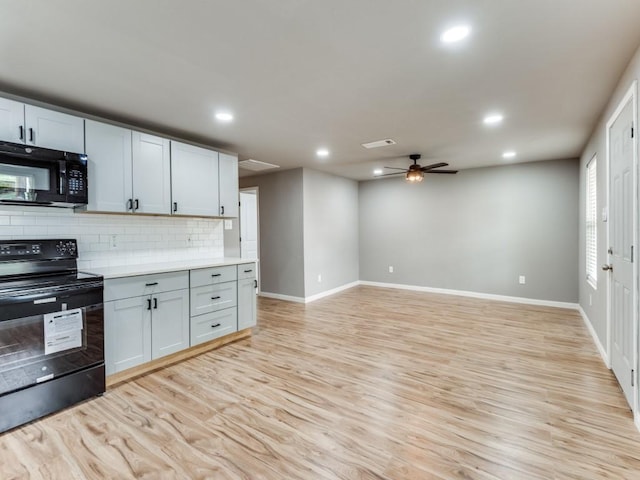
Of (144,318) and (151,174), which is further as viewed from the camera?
(151,174)

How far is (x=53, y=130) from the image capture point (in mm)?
2586

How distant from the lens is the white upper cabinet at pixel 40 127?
236cm

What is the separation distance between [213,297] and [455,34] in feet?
10.2

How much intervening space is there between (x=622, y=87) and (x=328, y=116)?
2.32 m

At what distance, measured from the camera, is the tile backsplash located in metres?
→ 2.67

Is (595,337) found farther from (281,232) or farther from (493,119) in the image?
(281,232)

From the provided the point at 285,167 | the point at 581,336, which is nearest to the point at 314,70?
the point at 285,167

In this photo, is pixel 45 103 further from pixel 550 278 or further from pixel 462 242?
pixel 550 278

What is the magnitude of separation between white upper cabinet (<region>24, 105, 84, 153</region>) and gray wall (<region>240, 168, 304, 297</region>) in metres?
3.41

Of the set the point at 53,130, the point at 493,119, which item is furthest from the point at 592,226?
the point at 53,130

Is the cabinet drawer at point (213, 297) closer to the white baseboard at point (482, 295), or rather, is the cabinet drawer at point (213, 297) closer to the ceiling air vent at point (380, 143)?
the ceiling air vent at point (380, 143)

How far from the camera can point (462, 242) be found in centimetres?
611

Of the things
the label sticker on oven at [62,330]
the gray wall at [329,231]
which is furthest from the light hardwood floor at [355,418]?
the gray wall at [329,231]

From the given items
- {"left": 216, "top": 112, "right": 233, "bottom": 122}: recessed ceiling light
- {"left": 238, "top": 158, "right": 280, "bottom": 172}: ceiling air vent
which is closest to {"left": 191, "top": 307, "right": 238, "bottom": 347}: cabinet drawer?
{"left": 216, "top": 112, "right": 233, "bottom": 122}: recessed ceiling light
